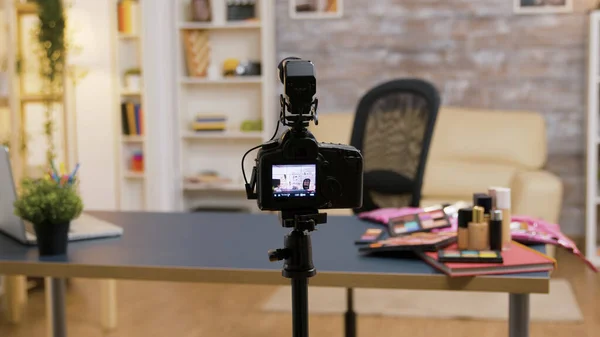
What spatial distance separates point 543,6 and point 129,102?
2.97m

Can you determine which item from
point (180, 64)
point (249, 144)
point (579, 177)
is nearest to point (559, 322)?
point (579, 177)

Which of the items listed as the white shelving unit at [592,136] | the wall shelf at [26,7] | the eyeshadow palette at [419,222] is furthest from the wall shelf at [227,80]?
the eyeshadow palette at [419,222]

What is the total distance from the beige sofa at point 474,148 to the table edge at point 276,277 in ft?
9.72

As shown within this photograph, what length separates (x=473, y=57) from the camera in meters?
5.05

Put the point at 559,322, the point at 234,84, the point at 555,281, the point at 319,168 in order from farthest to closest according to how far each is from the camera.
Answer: the point at 234,84, the point at 555,281, the point at 559,322, the point at 319,168

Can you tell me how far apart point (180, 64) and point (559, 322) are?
10.5 ft

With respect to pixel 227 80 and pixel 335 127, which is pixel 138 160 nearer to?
pixel 227 80

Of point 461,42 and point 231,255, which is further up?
point 461,42

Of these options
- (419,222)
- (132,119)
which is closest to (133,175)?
(132,119)

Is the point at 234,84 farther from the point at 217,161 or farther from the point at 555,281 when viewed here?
the point at 555,281

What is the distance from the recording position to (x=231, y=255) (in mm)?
1638

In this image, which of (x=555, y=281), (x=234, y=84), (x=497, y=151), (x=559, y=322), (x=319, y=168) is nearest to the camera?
(x=319, y=168)

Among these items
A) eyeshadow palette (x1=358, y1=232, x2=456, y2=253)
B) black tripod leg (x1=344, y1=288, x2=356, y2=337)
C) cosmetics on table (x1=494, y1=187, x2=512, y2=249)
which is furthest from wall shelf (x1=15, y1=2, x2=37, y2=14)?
cosmetics on table (x1=494, y1=187, x2=512, y2=249)

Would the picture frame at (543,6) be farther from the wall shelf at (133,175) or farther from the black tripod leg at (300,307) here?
the black tripod leg at (300,307)
